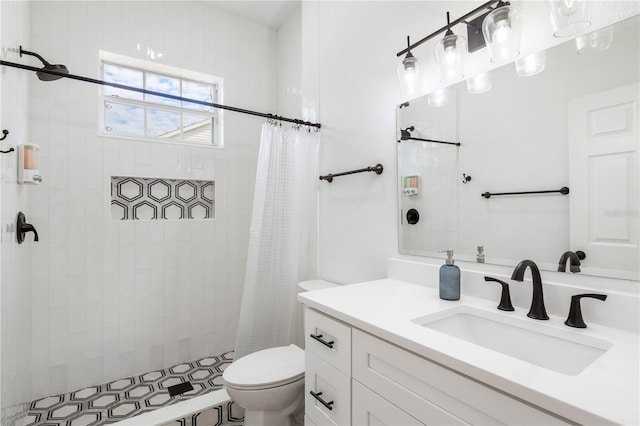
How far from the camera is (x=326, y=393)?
1.15 metres

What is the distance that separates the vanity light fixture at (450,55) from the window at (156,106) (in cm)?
164

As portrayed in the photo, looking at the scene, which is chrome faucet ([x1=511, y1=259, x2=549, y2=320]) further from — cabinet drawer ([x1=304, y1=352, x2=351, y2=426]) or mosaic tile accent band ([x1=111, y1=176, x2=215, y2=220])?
mosaic tile accent band ([x1=111, y1=176, x2=215, y2=220])

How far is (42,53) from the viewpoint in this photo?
2029 millimetres

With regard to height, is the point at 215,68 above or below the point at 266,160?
above

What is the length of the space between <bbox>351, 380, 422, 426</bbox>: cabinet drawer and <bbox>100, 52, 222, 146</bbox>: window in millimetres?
2050

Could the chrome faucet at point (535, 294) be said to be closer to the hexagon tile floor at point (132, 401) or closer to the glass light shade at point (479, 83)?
the glass light shade at point (479, 83)

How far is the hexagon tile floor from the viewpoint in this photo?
6.02 ft

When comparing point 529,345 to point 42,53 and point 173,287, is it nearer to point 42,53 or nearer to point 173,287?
point 173,287

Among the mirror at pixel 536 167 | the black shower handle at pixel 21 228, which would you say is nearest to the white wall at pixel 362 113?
the mirror at pixel 536 167

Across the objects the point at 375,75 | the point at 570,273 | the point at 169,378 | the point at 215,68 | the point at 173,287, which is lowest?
the point at 169,378

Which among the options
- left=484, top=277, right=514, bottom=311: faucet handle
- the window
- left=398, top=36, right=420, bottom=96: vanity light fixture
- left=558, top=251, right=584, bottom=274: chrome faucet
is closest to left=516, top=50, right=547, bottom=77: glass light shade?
→ left=398, top=36, right=420, bottom=96: vanity light fixture

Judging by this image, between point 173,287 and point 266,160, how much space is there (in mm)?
1311

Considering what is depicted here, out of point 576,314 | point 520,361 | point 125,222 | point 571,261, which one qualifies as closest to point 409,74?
point 571,261

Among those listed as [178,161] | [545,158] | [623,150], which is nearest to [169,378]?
[178,161]
